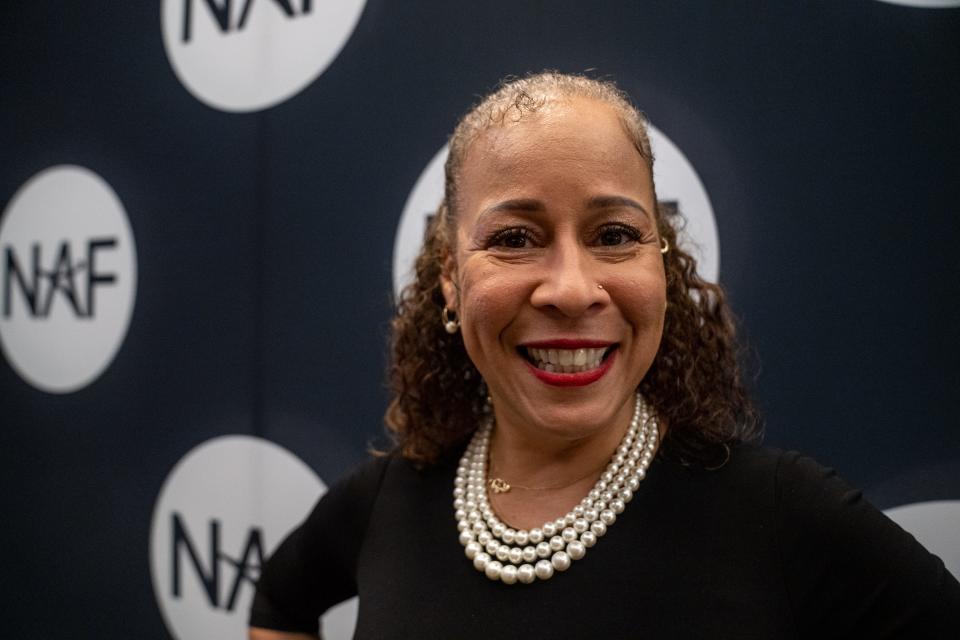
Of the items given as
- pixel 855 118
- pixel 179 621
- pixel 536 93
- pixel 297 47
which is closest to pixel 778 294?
pixel 855 118

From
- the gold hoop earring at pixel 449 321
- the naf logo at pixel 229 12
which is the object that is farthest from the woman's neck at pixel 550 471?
the naf logo at pixel 229 12

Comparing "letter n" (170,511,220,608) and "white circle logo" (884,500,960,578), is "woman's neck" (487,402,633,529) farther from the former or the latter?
"letter n" (170,511,220,608)

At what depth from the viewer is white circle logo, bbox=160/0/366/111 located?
1.31m

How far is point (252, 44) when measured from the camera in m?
1.38

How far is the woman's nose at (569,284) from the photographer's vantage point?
27.3 inches

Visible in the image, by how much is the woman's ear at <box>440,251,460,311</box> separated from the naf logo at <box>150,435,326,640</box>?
0.63m

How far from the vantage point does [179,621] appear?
1497 mm

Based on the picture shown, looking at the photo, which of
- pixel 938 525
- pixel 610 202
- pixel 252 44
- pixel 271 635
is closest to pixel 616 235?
pixel 610 202

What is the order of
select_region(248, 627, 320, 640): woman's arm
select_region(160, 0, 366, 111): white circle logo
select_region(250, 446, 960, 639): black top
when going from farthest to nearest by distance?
select_region(160, 0, 366, 111): white circle logo < select_region(248, 627, 320, 640): woman's arm < select_region(250, 446, 960, 639): black top

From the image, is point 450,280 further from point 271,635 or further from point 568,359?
point 271,635

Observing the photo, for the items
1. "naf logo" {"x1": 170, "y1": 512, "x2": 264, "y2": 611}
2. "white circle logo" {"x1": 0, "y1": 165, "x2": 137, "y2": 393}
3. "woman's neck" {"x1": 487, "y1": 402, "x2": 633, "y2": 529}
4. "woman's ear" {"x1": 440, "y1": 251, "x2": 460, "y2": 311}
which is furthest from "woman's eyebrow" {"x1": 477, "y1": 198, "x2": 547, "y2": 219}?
"white circle logo" {"x1": 0, "y1": 165, "x2": 137, "y2": 393}

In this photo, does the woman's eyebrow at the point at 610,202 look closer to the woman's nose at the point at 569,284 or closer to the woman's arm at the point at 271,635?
the woman's nose at the point at 569,284

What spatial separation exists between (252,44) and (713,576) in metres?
1.24

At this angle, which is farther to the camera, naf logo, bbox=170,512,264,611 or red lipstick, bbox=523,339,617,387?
naf logo, bbox=170,512,264,611
